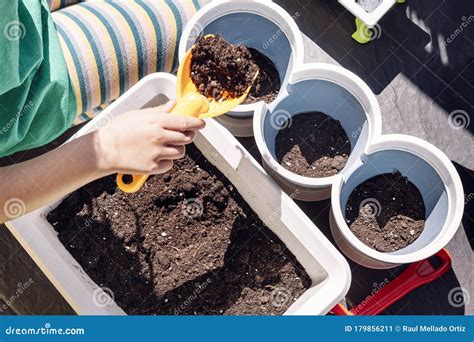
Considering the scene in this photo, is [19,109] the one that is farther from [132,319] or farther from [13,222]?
[132,319]

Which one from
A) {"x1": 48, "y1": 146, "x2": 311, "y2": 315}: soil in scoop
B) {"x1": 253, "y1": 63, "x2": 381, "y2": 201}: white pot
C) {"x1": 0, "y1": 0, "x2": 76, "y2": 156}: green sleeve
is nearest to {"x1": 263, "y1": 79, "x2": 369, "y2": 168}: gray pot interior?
{"x1": 253, "y1": 63, "x2": 381, "y2": 201}: white pot

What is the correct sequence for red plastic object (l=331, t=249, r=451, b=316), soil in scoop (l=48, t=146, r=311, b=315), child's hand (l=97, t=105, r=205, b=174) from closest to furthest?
1. child's hand (l=97, t=105, r=205, b=174)
2. soil in scoop (l=48, t=146, r=311, b=315)
3. red plastic object (l=331, t=249, r=451, b=316)

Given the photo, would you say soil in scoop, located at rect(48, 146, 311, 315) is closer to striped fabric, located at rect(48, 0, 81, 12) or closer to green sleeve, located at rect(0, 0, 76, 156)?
green sleeve, located at rect(0, 0, 76, 156)

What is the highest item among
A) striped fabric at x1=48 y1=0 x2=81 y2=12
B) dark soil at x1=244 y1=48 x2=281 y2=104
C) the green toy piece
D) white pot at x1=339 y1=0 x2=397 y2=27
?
white pot at x1=339 y1=0 x2=397 y2=27

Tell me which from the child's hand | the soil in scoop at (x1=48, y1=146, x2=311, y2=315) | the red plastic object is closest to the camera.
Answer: the child's hand

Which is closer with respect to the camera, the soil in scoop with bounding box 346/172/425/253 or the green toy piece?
the soil in scoop with bounding box 346/172/425/253

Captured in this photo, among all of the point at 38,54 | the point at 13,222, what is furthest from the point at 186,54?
the point at 13,222

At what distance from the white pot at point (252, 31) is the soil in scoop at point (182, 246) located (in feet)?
0.40

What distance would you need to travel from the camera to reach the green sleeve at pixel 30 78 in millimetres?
568

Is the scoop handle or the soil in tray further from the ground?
the soil in tray

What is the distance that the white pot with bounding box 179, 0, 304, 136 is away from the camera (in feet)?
2.28

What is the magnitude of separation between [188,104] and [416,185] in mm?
340

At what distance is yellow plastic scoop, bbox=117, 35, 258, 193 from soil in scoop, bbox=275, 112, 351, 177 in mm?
149

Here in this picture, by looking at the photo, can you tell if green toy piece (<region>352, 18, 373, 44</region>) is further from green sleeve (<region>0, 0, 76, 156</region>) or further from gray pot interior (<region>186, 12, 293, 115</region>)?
green sleeve (<region>0, 0, 76, 156</region>)
